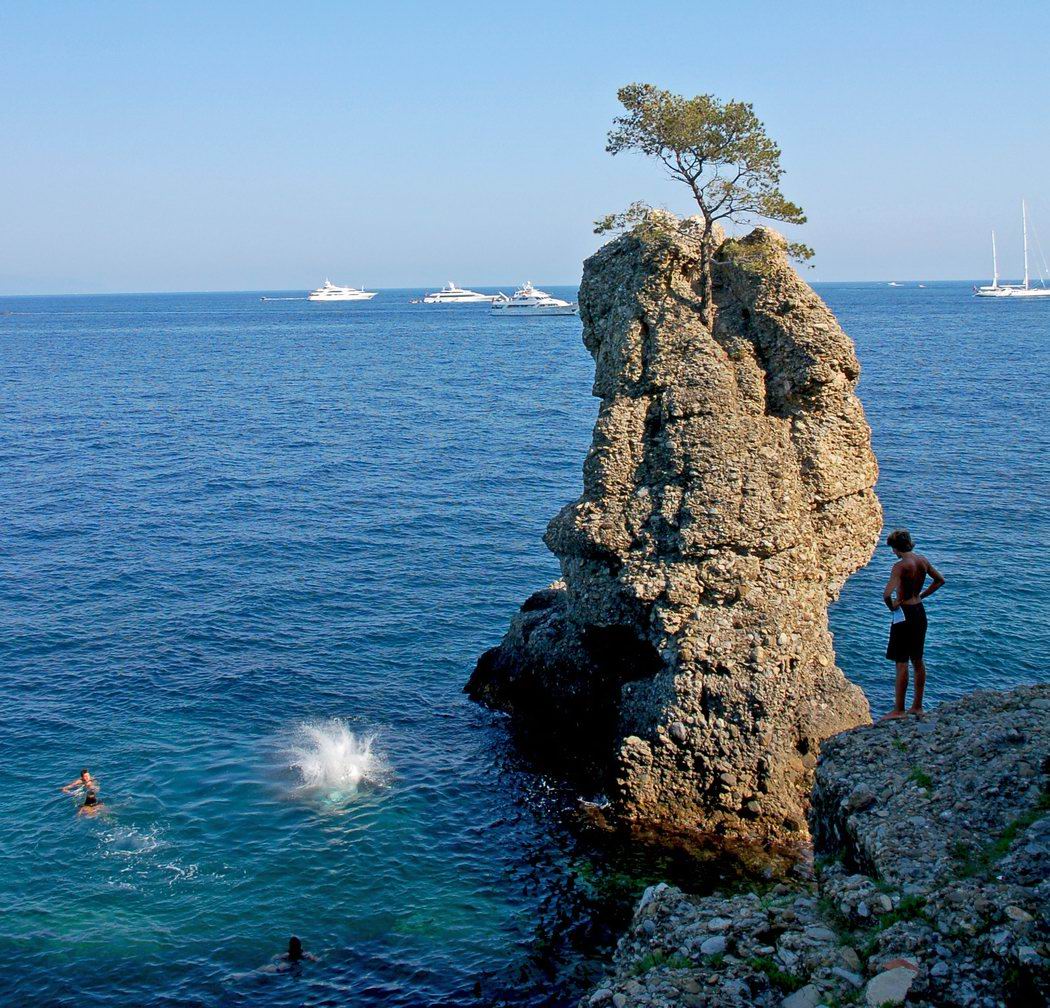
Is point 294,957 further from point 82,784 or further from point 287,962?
point 82,784

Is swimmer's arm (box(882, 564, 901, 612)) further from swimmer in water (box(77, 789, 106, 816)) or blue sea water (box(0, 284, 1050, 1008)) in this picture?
swimmer in water (box(77, 789, 106, 816))

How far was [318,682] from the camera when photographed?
40469mm

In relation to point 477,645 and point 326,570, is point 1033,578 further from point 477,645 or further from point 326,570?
point 326,570

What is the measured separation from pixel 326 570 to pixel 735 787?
30073 mm

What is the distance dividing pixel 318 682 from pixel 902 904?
2790cm

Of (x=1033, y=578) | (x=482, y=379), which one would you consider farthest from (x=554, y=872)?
Answer: (x=482, y=379)

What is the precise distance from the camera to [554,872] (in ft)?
90.9

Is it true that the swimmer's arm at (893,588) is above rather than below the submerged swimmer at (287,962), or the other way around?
above

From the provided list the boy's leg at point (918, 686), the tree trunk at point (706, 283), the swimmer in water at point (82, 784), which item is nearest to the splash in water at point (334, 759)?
the swimmer in water at point (82, 784)

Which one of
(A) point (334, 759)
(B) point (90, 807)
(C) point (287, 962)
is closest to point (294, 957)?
(C) point (287, 962)

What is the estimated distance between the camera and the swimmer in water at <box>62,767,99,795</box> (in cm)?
3147

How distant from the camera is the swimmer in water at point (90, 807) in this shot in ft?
101

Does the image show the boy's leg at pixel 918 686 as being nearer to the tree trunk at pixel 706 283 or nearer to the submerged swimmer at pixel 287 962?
the tree trunk at pixel 706 283

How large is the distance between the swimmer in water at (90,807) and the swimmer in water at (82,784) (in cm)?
42
